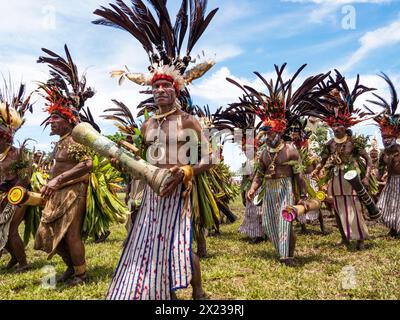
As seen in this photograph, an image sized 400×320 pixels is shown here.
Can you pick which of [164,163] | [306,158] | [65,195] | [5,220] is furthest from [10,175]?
[306,158]

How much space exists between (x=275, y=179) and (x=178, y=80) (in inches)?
98.9

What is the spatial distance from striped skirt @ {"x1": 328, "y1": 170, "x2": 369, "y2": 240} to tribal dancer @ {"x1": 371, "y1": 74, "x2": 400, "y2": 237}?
128 centimetres

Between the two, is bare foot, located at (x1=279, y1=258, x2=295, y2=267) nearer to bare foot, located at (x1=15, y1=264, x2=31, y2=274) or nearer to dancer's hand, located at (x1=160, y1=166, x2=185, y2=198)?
dancer's hand, located at (x1=160, y1=166, x2=185, y2=198)

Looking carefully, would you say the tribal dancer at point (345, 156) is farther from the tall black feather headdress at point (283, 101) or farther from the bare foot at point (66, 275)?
the bare foot at point (66, 275)

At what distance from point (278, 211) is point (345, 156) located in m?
1.71

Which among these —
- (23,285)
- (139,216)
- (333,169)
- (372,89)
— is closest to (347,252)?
(333,169)

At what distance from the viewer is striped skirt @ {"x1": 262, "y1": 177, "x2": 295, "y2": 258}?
17.1 ft

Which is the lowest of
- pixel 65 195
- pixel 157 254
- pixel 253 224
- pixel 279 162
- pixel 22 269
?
pixel 22 269

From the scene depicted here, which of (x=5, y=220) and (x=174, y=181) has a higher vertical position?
(x=174, y=181)

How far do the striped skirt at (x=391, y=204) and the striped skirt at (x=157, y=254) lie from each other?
534 cm

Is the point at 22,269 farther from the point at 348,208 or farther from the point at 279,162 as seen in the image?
the point at 348,208

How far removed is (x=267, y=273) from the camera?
4758mm

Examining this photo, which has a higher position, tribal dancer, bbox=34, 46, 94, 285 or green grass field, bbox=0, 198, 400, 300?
tribal dancer, bbox=34, 46, 94, 285

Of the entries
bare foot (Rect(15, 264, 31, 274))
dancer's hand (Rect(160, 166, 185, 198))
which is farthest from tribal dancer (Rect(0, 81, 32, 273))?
dancer's hand (Rect(160, 166, 185, 198))
